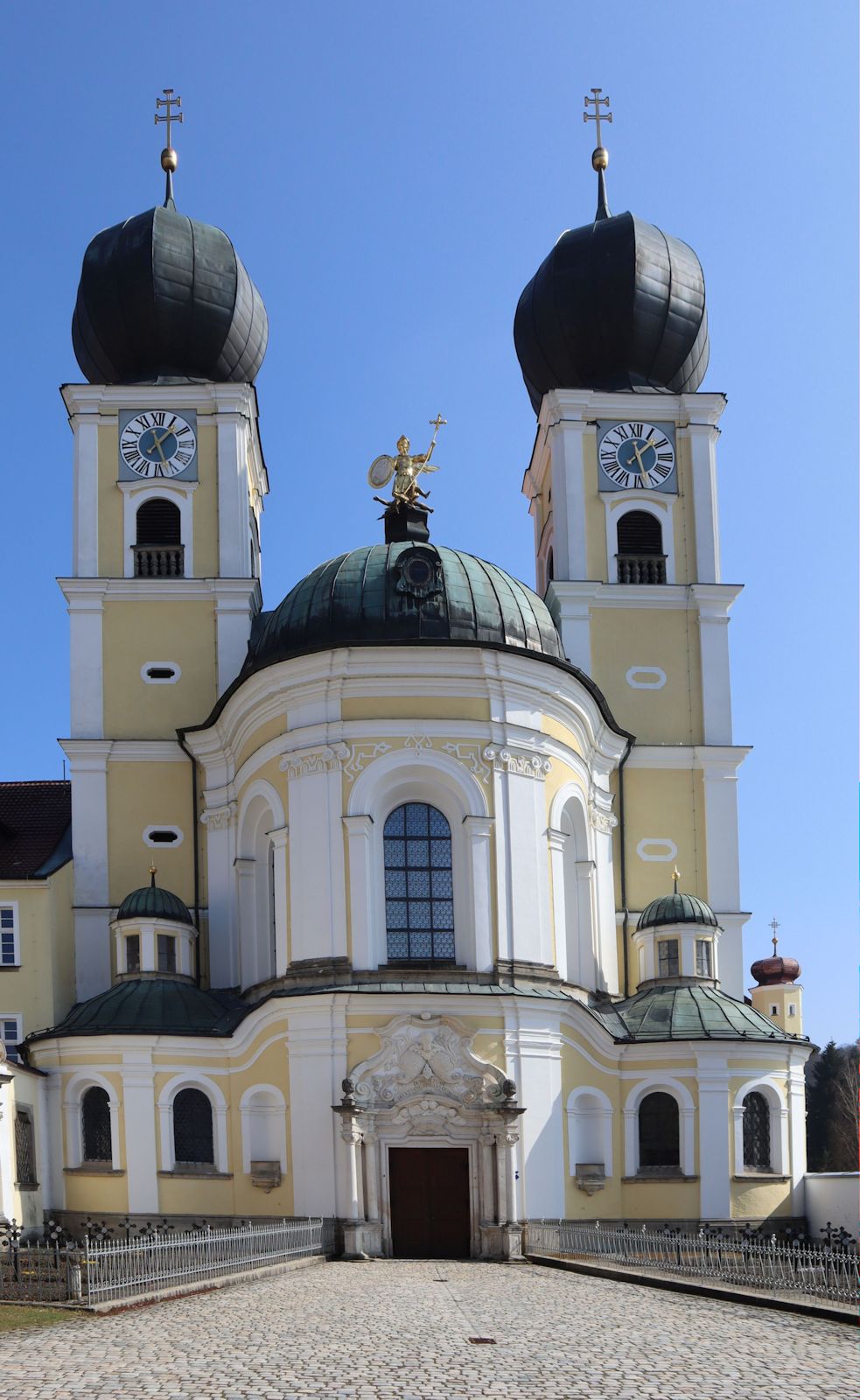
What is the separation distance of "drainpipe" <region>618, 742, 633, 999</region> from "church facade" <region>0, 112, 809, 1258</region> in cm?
8

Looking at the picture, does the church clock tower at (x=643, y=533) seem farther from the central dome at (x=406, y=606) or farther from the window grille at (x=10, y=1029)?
the window grille at (x=10, y=1029)

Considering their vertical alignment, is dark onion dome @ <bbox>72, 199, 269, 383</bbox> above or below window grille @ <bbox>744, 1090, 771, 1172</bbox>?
above

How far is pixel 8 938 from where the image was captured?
37.9 m

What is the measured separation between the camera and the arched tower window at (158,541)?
1622 inches

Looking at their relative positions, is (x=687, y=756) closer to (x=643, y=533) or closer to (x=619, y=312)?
(x=643, y=533)

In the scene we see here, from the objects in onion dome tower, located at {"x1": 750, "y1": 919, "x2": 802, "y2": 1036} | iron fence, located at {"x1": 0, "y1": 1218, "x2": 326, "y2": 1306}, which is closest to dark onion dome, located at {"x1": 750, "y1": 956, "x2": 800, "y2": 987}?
onion dome tower, located at {"x1": 750, "y1": 919, "x2": 802, "y2": 1036}

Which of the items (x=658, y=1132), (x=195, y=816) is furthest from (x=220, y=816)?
(x=658, y=1132)

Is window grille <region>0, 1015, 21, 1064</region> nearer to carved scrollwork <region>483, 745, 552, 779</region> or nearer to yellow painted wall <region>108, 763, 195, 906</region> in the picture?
yellow painted wall <region>108, 763, 195, 906</region>

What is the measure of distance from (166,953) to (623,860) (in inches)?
385

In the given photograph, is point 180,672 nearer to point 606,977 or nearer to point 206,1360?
point 606,977

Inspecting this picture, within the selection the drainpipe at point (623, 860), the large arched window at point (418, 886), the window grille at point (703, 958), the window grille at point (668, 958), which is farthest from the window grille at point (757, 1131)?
the large arched window at point (418, 886)

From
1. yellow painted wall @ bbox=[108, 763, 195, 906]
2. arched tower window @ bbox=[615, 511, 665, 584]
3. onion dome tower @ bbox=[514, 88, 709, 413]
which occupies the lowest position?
yellow painted wall @ bbox=[108, 763, 195, 906]

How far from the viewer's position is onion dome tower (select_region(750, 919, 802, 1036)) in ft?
257

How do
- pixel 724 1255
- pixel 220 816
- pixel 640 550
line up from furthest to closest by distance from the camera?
pixel 640 550, pixel 220 816, pixel 724 1255
